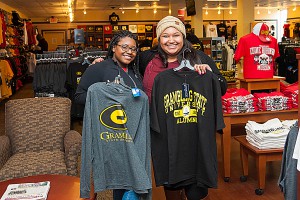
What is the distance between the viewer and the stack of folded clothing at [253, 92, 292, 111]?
419cm

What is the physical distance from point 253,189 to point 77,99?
2164mm

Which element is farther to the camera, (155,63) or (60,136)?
(60,136)

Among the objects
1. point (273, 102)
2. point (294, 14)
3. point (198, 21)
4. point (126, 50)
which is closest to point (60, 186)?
point (126, 50)

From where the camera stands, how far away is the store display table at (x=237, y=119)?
408 centimetres

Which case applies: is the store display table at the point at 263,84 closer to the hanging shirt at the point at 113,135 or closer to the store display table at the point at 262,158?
the store display table at the point at 262,158

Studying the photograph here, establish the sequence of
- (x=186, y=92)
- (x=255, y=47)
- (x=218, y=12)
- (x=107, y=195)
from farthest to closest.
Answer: (x=218, y=12) < (x=255, y=47) < (x=107, y=195) < (x=186, y=92)

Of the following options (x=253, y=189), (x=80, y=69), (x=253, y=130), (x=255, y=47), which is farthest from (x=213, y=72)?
(x=80, y=69)

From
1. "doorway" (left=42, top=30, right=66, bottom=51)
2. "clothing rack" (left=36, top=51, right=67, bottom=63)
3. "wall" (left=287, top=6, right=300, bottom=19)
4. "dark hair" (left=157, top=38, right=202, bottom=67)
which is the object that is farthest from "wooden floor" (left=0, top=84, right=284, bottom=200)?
"doorway" (left=42, top=30, right=66, bottom=51)

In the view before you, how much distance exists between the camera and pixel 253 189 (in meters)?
3.87

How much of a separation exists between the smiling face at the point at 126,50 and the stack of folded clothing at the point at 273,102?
2032 millimetres

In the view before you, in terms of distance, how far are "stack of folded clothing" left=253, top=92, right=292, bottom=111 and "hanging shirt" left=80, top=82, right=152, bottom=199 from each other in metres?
2.18

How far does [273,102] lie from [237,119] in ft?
1.48

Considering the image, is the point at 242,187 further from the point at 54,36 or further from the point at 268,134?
the point at 54,36

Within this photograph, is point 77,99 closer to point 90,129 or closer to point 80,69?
point 90,129
